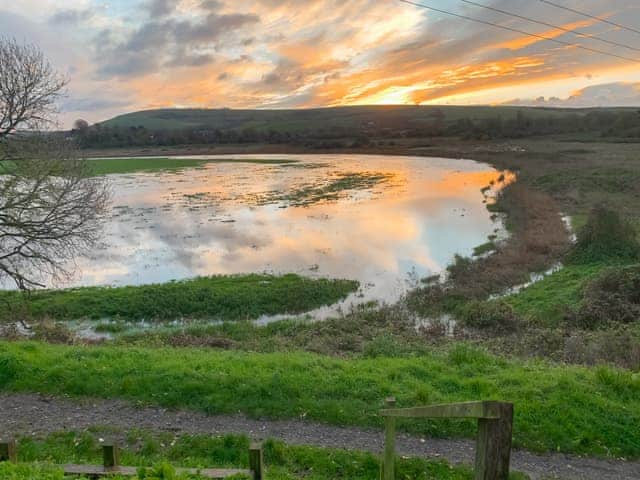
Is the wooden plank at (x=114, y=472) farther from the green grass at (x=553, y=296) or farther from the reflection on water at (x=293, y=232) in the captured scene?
the reflection on water at (x=293, y=232)

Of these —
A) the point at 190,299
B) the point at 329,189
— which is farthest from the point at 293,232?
the point at 329,189

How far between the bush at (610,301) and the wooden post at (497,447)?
16267 mm

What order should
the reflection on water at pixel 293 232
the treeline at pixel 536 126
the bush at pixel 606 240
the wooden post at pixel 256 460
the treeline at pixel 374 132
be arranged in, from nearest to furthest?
the wooden post at pixel 256 460 → the bush at pixel 606 240 → the reflection on water at pixel 293 232 → the treeline at pixel 536 126 → the treeline at pixel 374 132

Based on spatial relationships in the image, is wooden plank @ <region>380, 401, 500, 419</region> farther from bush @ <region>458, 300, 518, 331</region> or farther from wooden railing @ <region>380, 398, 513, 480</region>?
bush @ <region>458, 300, 518, 331</region>

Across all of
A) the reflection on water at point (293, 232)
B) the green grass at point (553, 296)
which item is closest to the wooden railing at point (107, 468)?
the green grass at point (553, 296)

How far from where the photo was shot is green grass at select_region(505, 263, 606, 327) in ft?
58.3

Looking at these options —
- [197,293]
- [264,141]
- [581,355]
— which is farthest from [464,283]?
[264,141]

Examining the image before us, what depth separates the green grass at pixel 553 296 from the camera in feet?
58.3

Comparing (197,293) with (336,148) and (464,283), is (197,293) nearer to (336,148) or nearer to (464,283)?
(464,283)

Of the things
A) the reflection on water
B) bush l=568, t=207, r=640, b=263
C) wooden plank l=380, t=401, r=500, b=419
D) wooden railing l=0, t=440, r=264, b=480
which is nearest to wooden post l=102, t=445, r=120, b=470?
wooden railing l=0, t=440, r=264, b=480

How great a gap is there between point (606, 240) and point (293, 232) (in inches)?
802

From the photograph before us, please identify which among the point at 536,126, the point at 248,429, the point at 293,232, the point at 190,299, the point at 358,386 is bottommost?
the point at 190,299

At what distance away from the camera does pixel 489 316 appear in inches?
706

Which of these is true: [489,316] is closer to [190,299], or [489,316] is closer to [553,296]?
[553,296]
